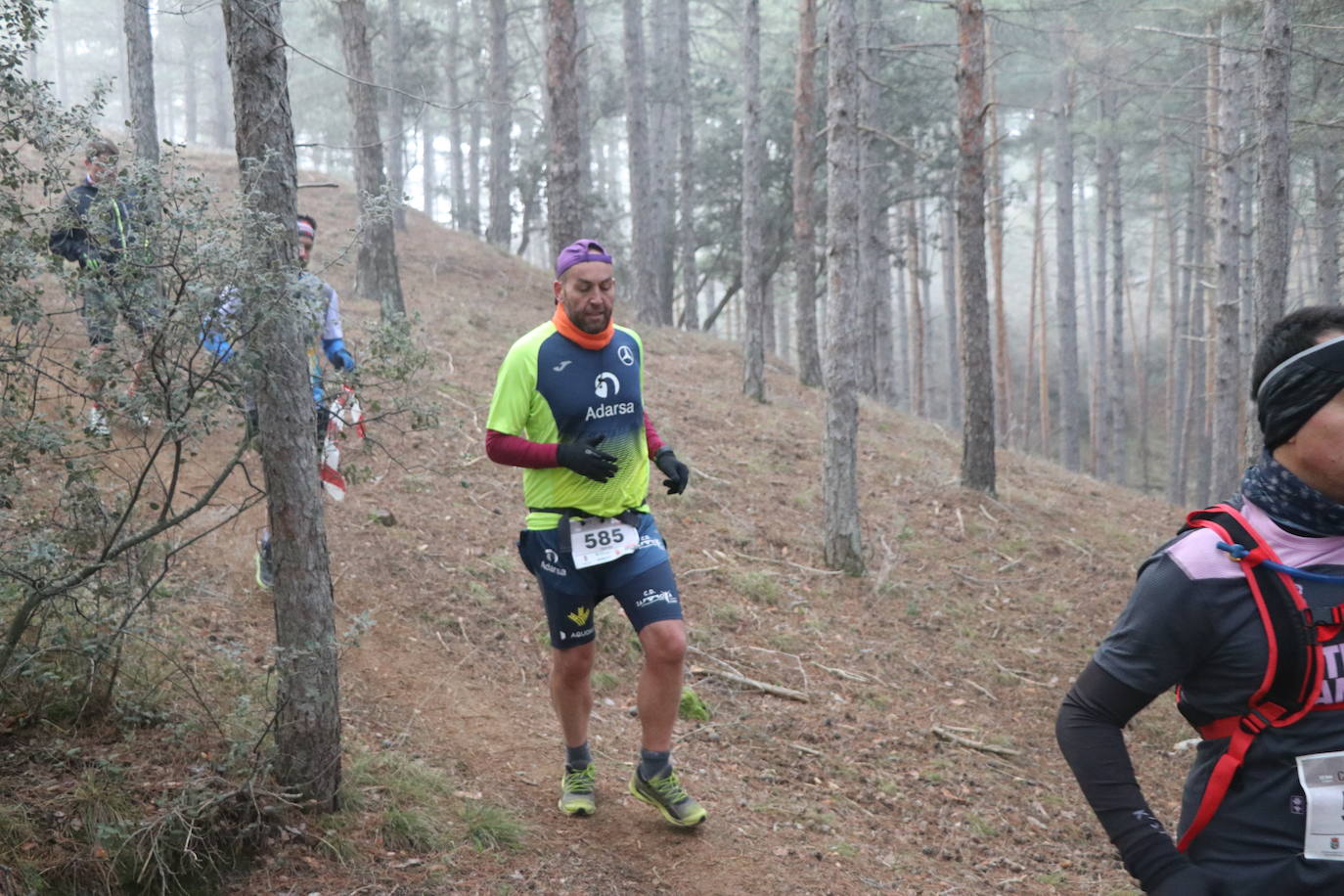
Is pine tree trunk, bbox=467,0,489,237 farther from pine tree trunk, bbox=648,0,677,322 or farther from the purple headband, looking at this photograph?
the purple headband

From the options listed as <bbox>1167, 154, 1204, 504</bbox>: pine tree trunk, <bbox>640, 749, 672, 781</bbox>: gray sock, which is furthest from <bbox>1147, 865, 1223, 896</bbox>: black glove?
<bbox>1167, 154, 1204, 504</bbox>: pine tree trunk

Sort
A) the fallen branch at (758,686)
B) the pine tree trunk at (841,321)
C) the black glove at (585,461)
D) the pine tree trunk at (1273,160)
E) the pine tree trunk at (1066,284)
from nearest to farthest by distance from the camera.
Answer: the black glove at (585,461) → the fallen branch at (758,686) → the pine tree trunk at (1273,160) → the pine tree trunk at (841,321) → the pine tree trunk at (1066,284)

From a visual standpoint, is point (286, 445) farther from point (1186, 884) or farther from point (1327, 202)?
point (1327, 202)

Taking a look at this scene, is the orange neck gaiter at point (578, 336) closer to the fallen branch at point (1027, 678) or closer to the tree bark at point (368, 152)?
the fallen branch at point (1027, 678)

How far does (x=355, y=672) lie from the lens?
6.38 m

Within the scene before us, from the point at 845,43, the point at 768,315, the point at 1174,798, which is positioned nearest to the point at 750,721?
the point at 1174,798

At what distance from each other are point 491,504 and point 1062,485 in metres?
11.1

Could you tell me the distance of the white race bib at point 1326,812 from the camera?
2094 mm

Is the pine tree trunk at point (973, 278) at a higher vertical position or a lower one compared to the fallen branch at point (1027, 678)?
higher

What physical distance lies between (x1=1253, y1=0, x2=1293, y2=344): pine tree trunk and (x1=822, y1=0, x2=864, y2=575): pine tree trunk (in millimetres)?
3542

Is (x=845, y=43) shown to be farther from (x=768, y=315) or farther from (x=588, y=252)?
(x=768, y=315)

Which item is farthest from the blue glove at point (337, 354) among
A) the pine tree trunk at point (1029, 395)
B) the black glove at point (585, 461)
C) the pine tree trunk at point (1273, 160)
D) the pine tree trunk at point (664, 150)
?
the pine tree trunk at point (1029, 395)

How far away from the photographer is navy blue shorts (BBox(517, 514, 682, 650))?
450 centimetres

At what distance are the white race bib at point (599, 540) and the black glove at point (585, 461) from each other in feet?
0.72
